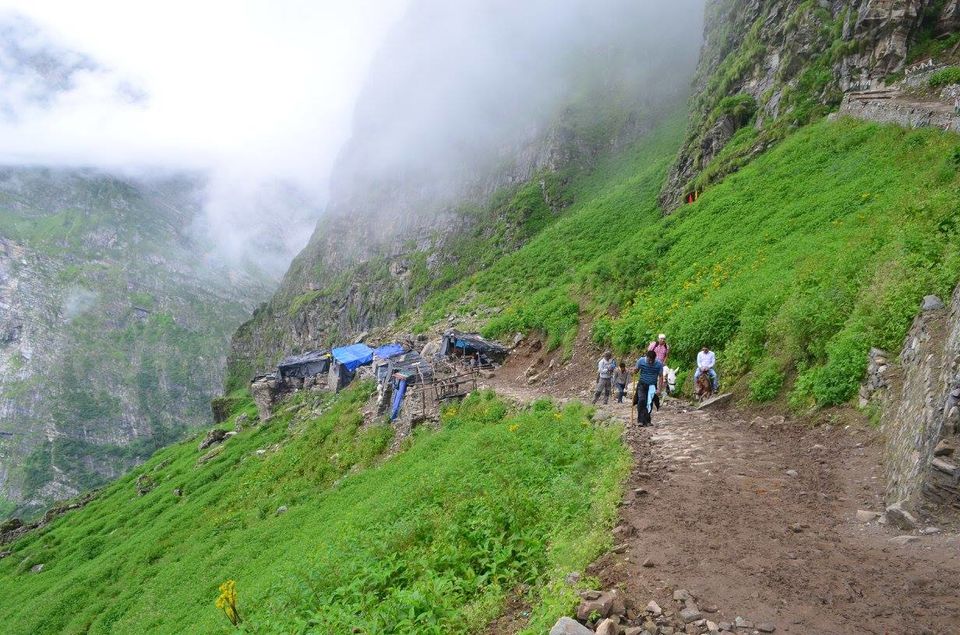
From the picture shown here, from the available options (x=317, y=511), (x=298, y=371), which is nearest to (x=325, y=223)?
(x=298, y=371)

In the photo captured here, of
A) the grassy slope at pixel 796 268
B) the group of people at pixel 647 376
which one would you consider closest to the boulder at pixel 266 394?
the grassy slope at pixel 796 268

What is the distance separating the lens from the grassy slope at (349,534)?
6.80m

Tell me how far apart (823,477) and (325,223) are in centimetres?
15143

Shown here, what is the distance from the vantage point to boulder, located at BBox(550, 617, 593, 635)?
14.4ft

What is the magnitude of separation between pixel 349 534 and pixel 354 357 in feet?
98.4

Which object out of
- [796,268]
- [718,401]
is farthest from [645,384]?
[796,268]

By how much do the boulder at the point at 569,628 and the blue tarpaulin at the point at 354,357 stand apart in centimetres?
3571

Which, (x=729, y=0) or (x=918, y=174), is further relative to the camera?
(x=729, y=0)

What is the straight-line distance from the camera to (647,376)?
474 inches

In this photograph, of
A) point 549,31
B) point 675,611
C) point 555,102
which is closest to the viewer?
point 675,611

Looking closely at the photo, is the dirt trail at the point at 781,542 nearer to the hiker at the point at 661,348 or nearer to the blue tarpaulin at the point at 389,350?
the hiker at the point at 661,348

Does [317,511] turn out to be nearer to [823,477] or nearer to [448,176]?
[823,477]

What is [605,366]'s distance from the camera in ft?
52.4

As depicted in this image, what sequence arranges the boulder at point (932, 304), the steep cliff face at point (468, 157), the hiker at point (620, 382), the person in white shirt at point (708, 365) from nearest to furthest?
the boulder at point (932, 304)
the person in white shirt at point (708, 365)
the hiker at point (620, 382)
the steep cliff face at point (468, 157)
